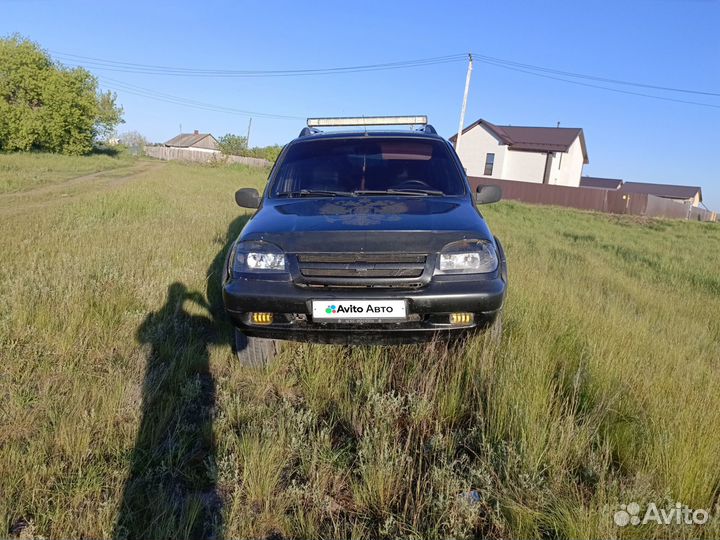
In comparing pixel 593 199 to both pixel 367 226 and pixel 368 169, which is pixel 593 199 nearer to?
pixel 368 169

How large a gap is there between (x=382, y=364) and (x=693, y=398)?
1809mm

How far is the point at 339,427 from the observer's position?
98.6 inches

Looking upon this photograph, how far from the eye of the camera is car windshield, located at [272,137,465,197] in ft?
12.0

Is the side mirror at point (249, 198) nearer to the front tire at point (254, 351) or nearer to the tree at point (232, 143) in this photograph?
the front tire at point (254, 351)

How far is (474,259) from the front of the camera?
105 inches

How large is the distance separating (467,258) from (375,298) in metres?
0.64

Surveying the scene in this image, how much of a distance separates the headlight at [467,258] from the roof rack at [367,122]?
2411 mm

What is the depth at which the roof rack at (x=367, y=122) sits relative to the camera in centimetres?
480

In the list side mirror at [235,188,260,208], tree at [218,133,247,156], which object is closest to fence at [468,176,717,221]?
side mirror at [235,188,260,208]

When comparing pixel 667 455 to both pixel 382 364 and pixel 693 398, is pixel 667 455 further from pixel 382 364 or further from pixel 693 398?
pixel 382 364

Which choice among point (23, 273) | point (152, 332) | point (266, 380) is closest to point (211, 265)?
point (23, 273)

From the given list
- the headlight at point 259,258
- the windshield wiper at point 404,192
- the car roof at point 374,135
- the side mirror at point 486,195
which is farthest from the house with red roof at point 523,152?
the headlight at point 259,258

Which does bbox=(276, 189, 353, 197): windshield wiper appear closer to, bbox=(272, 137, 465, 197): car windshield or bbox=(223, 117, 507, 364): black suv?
bbox=(272, 137, 465, 197): car windshield

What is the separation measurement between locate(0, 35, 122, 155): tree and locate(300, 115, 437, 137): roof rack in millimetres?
46221
